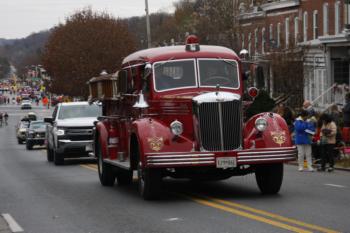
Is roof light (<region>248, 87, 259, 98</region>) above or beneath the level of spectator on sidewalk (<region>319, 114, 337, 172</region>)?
above

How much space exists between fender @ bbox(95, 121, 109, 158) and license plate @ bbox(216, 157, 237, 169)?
177 inches

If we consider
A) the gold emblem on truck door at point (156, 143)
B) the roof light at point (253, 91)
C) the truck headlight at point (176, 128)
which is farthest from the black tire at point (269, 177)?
the gold emblem on truck door at point (156, 143)

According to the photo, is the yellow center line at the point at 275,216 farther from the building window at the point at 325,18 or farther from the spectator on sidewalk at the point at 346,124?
the building window at the point at 325,18

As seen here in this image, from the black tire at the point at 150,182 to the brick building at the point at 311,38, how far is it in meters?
21.5

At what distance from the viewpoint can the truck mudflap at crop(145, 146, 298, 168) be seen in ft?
46.3

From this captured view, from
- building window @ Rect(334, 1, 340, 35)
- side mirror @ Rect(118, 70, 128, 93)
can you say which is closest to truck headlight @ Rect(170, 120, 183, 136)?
side mirror @ Rect(118, 70, 128, 93)

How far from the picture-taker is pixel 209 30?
5119 centimetres

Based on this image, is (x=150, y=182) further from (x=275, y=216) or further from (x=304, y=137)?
(x=304, y=137)

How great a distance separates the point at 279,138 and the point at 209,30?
3680cm

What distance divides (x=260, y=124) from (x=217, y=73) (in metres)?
1.61

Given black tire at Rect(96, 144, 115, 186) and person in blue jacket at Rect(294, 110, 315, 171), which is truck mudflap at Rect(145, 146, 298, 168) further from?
person in blue jacket at Rect(294, 110, 315, 171)

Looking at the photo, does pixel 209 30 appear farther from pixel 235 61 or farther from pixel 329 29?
pixel 235 61

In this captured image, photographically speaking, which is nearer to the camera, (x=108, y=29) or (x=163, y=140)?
(x=163, y=140)

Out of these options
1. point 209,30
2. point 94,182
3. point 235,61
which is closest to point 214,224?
point 235,61
